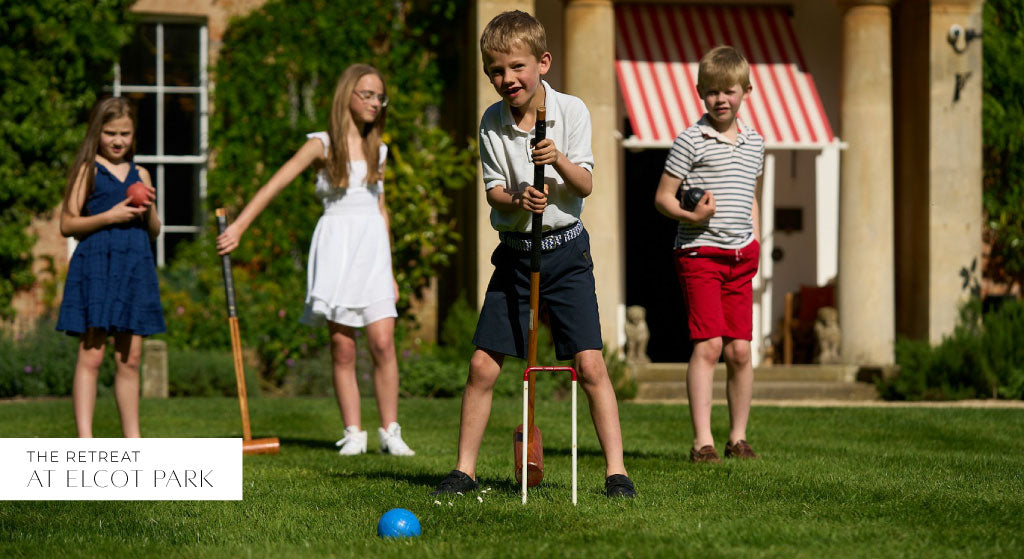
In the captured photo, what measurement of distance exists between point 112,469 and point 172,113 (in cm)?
986

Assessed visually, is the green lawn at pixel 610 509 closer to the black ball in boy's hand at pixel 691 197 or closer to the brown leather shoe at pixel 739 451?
the brown leather shoe at pixel 739 451

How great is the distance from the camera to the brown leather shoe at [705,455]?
5.57 m

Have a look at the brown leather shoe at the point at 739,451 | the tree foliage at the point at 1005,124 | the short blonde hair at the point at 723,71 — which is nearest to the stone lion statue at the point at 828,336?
the tree foliage at the point at 1005,124

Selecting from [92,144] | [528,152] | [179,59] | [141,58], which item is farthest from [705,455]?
[141,58]

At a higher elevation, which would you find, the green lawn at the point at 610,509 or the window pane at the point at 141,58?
the window pane at the point at 141,58

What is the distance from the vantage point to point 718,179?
19.4 ft

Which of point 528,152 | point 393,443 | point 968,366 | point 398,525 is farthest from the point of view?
point 968,366

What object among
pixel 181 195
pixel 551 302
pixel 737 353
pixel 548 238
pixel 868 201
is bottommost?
pixel 737 353

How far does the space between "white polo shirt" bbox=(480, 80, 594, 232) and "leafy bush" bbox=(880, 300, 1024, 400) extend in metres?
7.21

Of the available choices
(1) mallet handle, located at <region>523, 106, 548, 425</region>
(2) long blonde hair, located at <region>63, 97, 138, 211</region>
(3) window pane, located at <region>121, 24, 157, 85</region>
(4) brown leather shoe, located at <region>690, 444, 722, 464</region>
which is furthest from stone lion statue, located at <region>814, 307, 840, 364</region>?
(1) mallet handle, located at <region>523, 106, 548, 425</region>

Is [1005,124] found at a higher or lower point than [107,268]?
higher

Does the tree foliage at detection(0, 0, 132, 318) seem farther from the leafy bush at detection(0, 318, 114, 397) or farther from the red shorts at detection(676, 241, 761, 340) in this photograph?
the red shorts at detection(676, 241, 761, 340)

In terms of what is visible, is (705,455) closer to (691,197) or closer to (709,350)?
(709,350)

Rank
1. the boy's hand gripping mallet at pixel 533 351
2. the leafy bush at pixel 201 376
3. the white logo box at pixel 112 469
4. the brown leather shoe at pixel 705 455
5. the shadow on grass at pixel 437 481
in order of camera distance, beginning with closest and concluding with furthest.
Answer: the white logo box at pixel 112 469 → the boy's hand gripping mallet at pixel 533 351 → the shadow on grass at pixel 437 481 → the brown leather shoe at pixel 705 455 → the leafy bush at pixel 201 376
